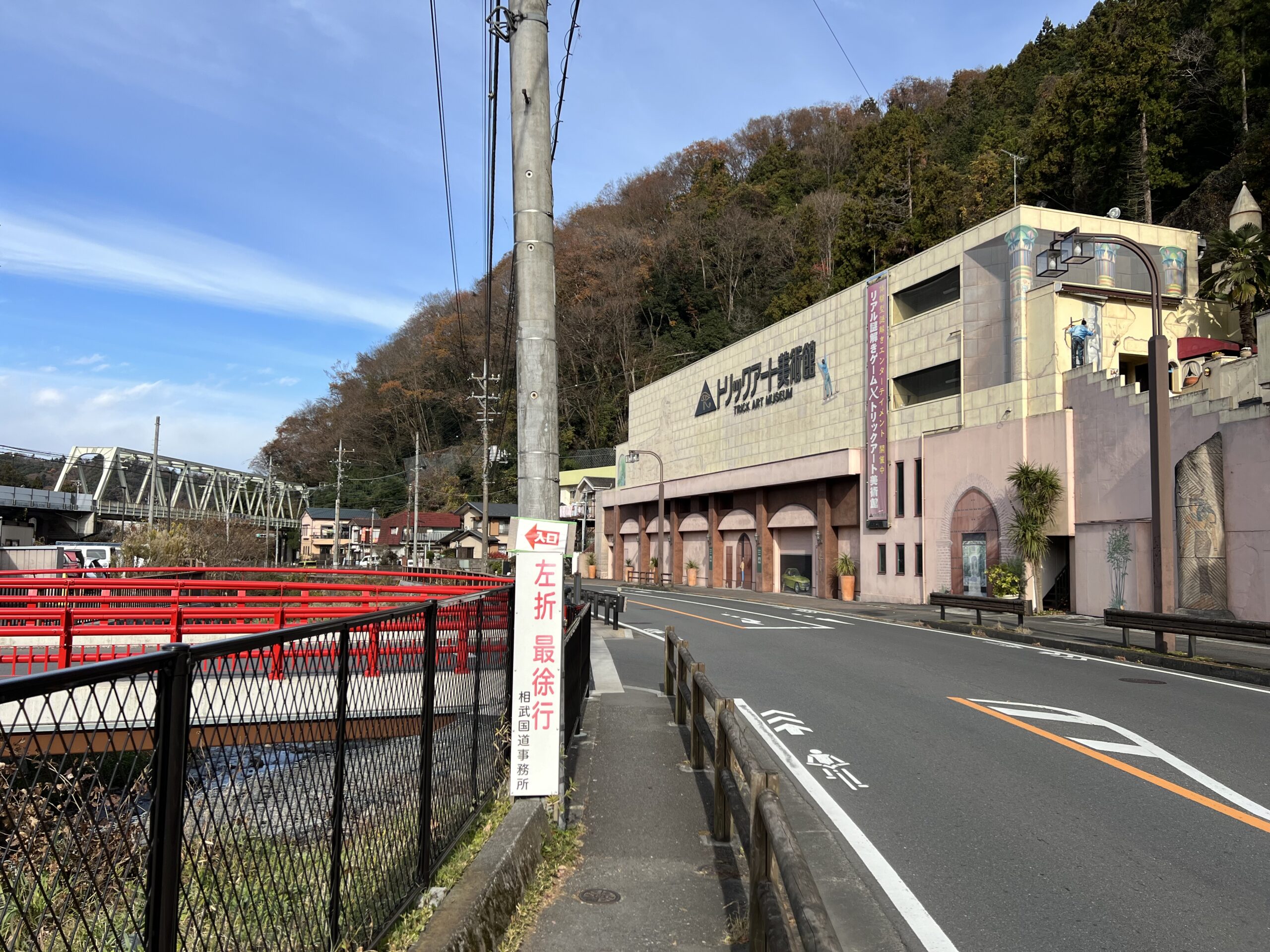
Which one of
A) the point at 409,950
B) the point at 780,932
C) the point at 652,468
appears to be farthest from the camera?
the point at 652,468

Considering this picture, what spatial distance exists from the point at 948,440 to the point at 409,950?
95.1 feet

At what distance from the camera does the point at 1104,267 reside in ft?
89.3

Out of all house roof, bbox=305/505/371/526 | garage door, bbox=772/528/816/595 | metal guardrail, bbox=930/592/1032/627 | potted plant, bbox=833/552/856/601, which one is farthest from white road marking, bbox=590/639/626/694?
house roof, bbox=305/505/371/526

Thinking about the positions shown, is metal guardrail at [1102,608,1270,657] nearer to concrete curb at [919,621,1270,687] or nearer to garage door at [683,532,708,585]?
concrete curb at [919,621,1270,687]

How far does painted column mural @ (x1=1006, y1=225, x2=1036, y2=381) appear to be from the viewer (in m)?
27.2

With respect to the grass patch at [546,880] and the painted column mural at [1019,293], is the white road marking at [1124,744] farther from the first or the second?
the painted column mural at [1019,293]

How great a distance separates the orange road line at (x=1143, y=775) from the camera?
258 inches

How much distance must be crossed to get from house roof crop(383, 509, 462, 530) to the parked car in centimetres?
4553

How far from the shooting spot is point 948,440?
98.9 feet

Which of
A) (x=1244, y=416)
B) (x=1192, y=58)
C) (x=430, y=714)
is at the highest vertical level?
(x=1192, y=58)

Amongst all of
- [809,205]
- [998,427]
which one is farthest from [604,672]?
[809,205]

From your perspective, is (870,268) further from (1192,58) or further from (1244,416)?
(1244,416)

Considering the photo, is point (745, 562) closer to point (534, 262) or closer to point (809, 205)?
point (809, 205)

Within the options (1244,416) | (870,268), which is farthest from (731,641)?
(870,268)
